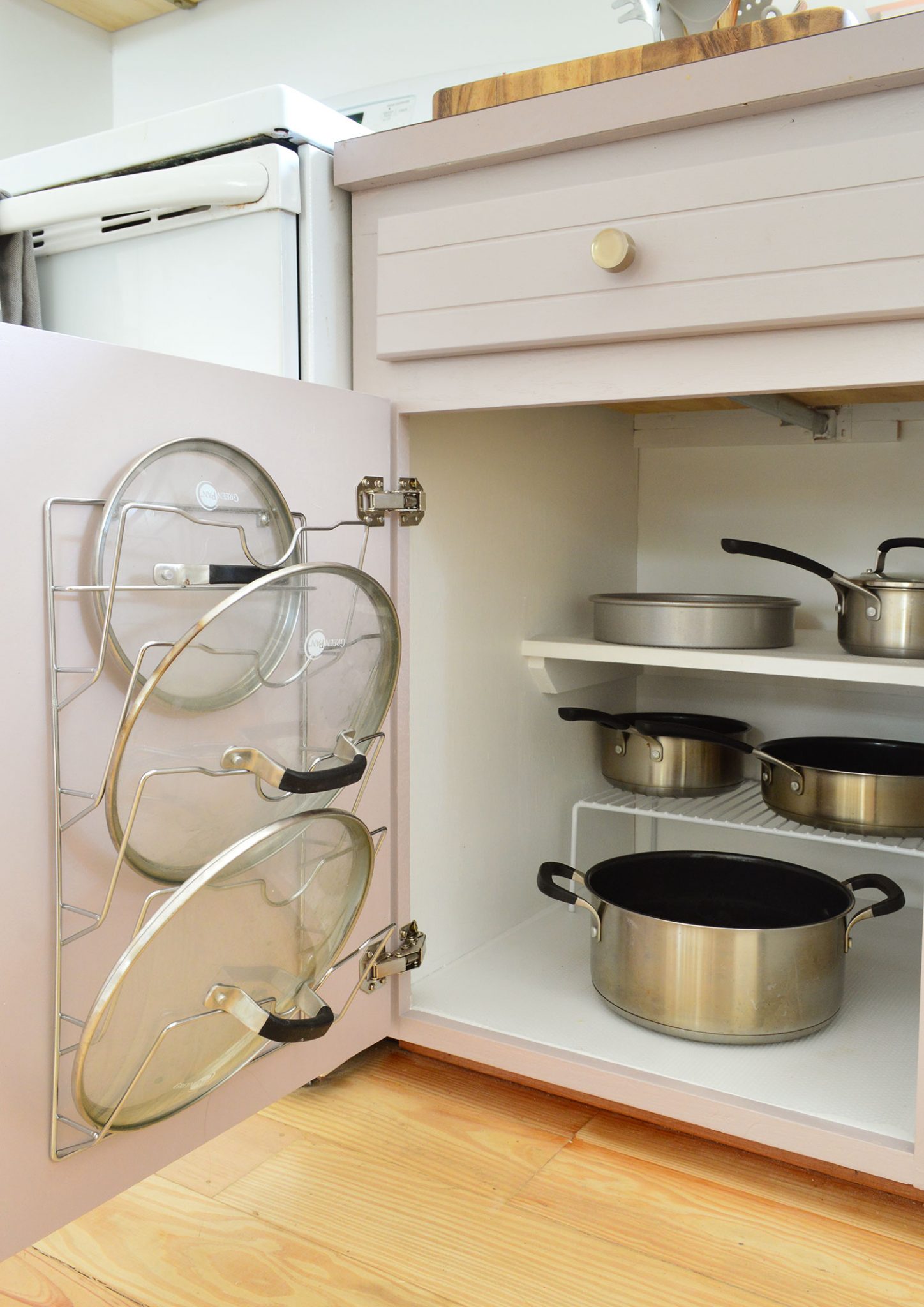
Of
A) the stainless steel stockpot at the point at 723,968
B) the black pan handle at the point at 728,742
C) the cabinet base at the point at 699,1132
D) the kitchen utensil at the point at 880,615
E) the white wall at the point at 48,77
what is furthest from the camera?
the white wall at the point at 48,77

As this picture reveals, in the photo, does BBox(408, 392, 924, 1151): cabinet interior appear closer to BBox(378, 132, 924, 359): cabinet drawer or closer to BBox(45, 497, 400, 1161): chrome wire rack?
BBox(378, 132, 924, 359): cabinet drawer

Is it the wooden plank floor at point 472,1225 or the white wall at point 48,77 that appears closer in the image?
the wooden plank floor at point 472,1225

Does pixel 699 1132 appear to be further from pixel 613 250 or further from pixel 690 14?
pixel 690 14

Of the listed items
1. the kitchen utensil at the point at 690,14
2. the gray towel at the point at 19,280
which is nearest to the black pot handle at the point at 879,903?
the kitchen utensil at the point at 690,14

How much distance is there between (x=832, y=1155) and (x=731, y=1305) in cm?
17

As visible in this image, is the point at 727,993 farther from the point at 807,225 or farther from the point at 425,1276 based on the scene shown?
the point at 807,225

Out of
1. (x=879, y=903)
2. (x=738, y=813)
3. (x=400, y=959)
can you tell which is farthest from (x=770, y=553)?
(x=400, y=959)

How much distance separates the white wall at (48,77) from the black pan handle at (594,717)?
1.55 metres

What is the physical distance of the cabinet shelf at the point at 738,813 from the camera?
1.26 meters

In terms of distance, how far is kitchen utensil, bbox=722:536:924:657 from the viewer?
1.19 m

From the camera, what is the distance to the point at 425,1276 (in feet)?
2.68

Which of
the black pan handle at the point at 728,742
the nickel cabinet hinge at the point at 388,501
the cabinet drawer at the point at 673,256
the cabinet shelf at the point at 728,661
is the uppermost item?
the cabinet drawer at the point at 673,256

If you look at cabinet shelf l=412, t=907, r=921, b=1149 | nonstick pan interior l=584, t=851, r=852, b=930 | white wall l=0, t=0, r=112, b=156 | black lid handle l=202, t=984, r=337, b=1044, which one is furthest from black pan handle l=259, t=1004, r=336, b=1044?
white wall l=0, t=0, r=112, b=156

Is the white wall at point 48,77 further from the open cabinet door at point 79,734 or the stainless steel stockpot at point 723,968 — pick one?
the stainless steel stockpot at point 723,968
